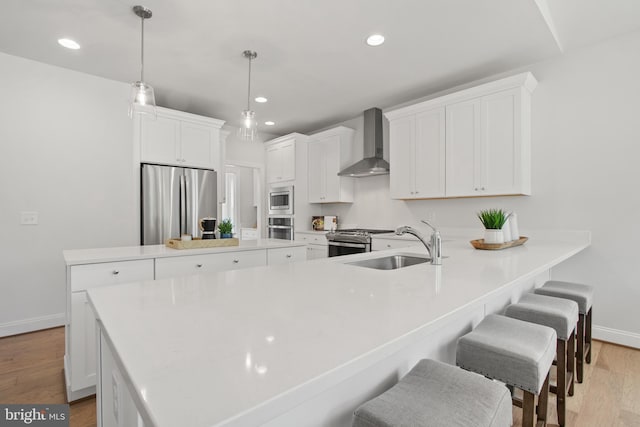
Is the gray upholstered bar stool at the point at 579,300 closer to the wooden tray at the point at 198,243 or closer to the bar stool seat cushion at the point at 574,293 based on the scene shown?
the bar stool seat cushion at the point at 574,293

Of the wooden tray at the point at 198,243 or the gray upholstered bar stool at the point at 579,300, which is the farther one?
the wooden tray at the point at 198,243

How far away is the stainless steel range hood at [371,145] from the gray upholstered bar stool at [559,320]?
8.78 feet

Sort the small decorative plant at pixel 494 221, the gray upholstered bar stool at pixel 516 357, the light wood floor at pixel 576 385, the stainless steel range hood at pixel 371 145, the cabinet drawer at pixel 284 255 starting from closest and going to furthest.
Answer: the gray upholstered bar stool at pixel 516 357
the light wood floor at pixel 576 385
the small decorative plant at pixel 494 221
the cabinet drawer at pixel 284 255
the stainless steel range hood at pixel 371 145

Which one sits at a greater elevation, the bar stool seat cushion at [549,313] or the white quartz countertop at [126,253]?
the white quartz countertop at [126,253]

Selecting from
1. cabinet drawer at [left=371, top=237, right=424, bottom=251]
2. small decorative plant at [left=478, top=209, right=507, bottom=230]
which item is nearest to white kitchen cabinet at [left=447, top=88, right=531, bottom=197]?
cabinet drawer at [left=371, top=237, right=424, bottom=251]

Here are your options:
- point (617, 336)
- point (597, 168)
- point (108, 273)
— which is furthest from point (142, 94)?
point (617, 336)

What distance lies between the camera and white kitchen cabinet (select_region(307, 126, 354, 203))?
475 cm

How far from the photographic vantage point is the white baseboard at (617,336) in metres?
2.63

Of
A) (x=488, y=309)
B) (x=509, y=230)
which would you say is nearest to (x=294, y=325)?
(x=488, y=309)

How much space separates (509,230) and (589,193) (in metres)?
1.01

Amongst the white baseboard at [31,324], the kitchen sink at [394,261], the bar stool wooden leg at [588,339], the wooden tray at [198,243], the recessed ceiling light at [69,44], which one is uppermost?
the recessed ceiling light at [69,44]

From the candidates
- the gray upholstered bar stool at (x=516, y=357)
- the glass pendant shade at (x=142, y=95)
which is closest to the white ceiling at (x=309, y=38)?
the glass pendant shade at (x=142, y=95)

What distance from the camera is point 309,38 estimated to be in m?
2.67

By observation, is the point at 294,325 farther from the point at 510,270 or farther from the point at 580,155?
the point at 580,155
